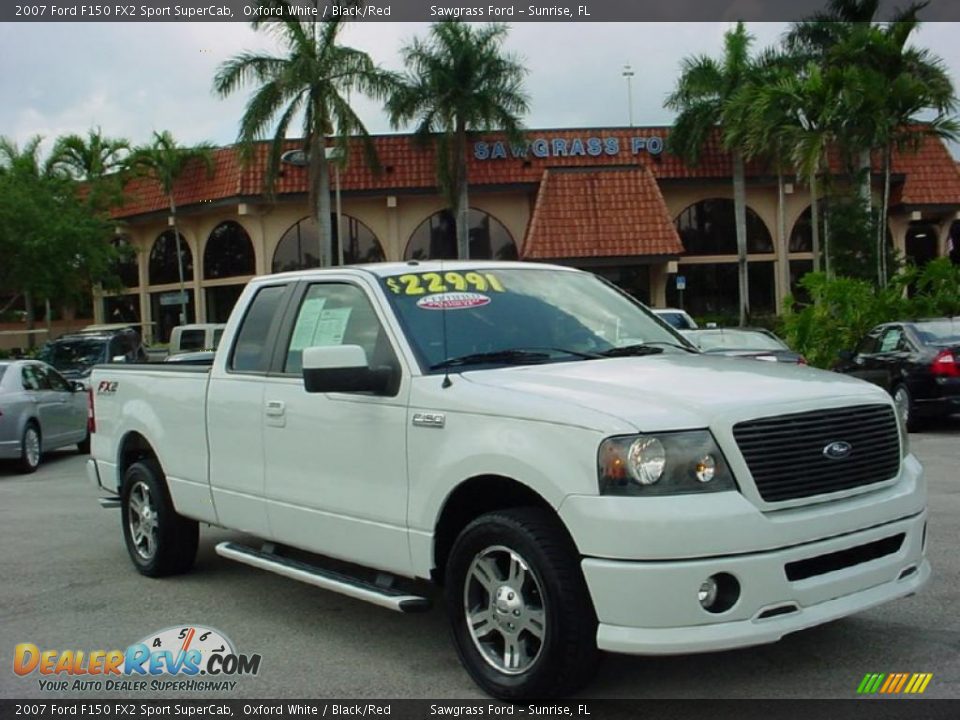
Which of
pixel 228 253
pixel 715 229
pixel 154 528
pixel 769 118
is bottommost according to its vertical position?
pixel 154 528

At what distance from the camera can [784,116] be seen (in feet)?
96.1

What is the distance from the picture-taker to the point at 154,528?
7.23m

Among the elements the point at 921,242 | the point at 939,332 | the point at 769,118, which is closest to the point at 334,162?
the point at 769,118

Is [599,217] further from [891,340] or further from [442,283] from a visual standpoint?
[442,283]

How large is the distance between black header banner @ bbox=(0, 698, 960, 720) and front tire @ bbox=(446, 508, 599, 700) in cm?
13

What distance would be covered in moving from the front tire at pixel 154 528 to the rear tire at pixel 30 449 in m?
7.64

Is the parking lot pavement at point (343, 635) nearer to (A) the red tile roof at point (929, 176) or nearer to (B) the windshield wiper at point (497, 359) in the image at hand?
(B) the windshield wiper at point (497, 359)

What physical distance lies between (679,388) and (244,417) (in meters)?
2.74

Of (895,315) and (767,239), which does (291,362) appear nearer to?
(895,315)

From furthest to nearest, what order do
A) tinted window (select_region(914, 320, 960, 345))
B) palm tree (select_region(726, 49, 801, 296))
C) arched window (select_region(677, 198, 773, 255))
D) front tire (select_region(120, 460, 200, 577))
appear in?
arched window (select_region(677, 198, 773, 255)) < palm tree (select_region(726, 49, 801, 296)) < tinted window (select_region(914, 320, 960, 345)) < front tire (select_region(120, 460, 200, 577))

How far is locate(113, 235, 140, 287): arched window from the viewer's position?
136 feet

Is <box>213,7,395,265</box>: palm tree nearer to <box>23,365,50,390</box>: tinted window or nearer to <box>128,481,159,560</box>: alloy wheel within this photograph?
<box>23,365,50,390</box>: tinted window

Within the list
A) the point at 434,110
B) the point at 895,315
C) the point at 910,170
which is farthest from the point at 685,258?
the point at 895,315

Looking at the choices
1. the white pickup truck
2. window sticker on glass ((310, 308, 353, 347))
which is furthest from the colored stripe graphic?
window sticker on glass ((310, 308, 353, 347))
